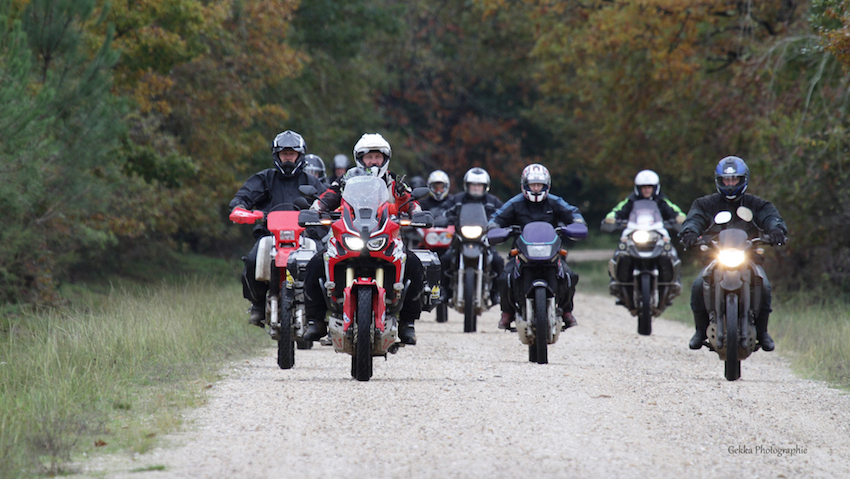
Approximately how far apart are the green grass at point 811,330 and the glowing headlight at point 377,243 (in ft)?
14.2

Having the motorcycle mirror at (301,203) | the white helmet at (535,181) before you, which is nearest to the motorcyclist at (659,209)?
the white helmet at (535,181)

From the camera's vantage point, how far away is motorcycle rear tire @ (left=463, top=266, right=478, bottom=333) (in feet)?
47.3

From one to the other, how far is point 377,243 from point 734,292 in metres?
3.14

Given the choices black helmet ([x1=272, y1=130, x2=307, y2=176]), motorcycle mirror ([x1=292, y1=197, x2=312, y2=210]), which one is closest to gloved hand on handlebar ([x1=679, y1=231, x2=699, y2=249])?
motorcycle mirror ([x1=292, y1=197, x2=312, y2=210])

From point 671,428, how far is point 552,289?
3.30 meters

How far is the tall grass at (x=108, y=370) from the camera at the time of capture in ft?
22.2

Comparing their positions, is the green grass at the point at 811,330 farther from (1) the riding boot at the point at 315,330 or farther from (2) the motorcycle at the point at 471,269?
(1) the riding boot at the point at 315,330

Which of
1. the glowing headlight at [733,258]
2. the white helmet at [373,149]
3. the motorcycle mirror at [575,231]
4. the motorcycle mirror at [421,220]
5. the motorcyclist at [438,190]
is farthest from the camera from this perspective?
the motorcyclist at [438,190]

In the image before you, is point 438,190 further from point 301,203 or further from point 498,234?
point 301,203

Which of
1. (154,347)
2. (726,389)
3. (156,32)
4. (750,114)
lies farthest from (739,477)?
(750,114)

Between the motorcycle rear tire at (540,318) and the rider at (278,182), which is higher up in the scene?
the rider at (278,182)

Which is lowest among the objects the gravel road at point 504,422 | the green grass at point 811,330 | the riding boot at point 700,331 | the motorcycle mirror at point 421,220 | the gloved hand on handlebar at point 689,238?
the green grass at point 811,330

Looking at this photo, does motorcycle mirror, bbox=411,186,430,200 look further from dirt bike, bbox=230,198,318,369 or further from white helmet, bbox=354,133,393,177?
dirt bike, bbox=230,198,318,369

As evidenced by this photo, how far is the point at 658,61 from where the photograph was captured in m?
23.2
